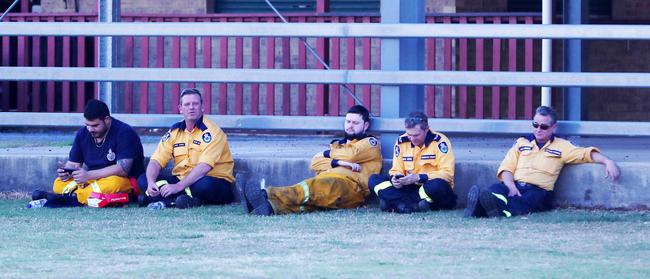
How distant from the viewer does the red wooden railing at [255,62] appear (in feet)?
43.0

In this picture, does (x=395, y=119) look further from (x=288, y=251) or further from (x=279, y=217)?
(x=288, y=251)

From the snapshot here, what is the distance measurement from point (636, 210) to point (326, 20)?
5888mm

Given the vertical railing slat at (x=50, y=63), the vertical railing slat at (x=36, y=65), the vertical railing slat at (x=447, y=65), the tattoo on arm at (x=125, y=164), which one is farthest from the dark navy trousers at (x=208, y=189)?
the vertical railing slat at (x=36, y=65)

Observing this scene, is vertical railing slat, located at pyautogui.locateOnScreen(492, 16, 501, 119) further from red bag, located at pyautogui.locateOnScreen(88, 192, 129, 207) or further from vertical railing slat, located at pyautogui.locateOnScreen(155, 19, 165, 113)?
red bag, located at pyautogui.locateOnScreen(88, 192, 129, 207)

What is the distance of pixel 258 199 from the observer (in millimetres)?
8203

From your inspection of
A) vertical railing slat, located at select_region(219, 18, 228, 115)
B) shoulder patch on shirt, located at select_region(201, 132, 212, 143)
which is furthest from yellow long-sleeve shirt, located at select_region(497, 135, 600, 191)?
vertical railing slat, located at select_region(219, 18, 228, 115)

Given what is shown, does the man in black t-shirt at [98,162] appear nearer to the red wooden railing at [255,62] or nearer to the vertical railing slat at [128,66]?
the red wooden railing at [255,62]

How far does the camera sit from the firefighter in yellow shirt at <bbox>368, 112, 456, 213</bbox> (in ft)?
27.4

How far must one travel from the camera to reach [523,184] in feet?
27.5

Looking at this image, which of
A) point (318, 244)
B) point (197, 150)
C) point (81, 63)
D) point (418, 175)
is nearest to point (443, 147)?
point (418, 175)

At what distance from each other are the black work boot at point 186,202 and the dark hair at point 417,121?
1.56m

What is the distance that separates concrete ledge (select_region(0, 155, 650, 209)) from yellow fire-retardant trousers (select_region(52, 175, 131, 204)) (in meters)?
0.46

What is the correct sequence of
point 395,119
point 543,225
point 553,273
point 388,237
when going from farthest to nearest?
point 395,119 < point 543,225 < point 388,237 < point 553,273

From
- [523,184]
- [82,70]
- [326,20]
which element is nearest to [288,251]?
[523,184]
